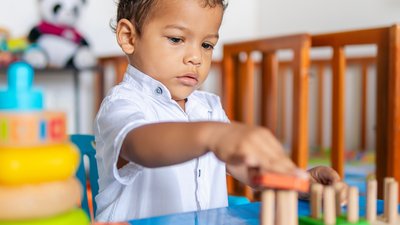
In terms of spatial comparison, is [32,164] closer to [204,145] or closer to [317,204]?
[204,145]

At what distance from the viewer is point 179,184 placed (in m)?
0.83

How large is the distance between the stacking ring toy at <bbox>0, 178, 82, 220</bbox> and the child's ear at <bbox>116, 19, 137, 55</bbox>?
500 mm

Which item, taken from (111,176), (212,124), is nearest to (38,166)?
(212,124)

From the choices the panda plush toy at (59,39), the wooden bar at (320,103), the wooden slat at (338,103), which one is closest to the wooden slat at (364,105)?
the wooden bar at (320,103)

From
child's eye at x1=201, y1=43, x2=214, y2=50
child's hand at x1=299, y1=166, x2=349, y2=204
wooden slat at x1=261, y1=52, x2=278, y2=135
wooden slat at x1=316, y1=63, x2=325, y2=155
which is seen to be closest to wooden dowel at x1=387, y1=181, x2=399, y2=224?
child's hand at x1=299, y1=166, x2=349, y2=204

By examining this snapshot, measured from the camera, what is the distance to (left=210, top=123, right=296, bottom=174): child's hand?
1.20 feet

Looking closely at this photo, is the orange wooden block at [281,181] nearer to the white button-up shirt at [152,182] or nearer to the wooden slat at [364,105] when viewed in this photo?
the white button-up shirt at [152,182]

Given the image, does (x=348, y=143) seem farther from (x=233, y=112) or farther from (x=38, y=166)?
(x=38, y=166)

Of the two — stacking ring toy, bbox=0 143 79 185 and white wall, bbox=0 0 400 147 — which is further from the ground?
white wall, bbox=0 0 400 147

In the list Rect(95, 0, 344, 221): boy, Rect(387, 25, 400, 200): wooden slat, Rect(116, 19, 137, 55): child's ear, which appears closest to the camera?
Rect(95, 0, 344, 221): boy

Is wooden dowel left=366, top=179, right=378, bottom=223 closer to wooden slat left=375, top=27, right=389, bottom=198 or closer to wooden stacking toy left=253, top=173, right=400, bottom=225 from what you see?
wooden stacking toy left=253, top=173, right=400, bottom=225

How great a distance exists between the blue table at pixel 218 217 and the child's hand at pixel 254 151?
0.62 ft

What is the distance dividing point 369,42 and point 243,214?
→ 0.91 m

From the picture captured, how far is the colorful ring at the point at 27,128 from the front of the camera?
0.35 m
